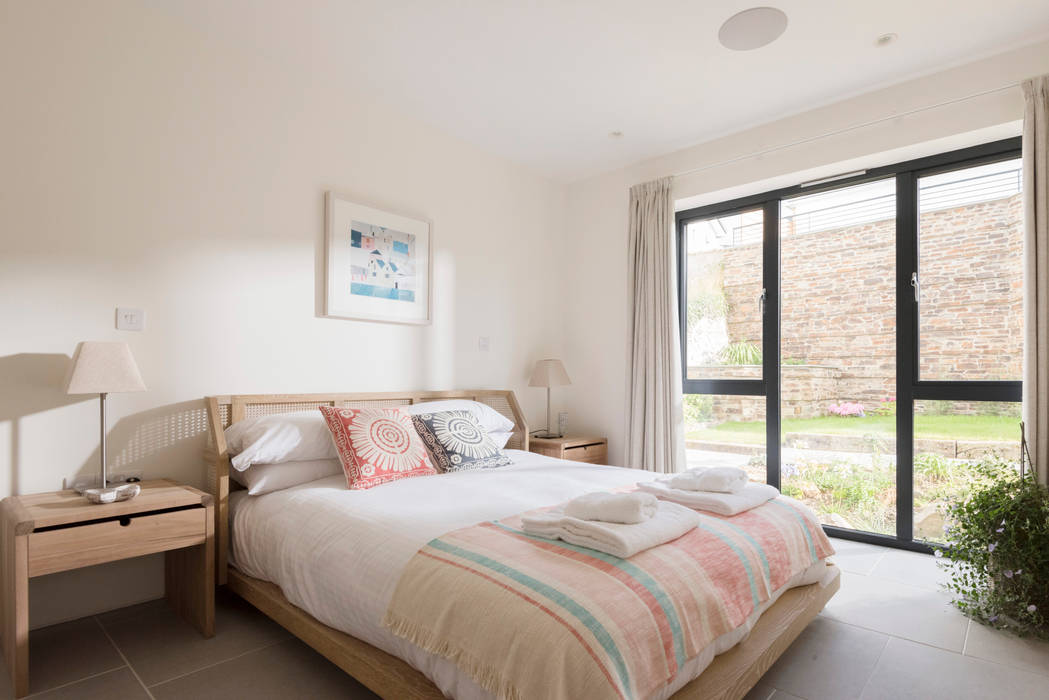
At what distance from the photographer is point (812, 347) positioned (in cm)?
373

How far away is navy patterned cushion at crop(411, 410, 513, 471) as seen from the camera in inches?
110

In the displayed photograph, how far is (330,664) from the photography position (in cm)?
203

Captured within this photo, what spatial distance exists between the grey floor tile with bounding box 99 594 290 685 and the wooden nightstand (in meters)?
0.07

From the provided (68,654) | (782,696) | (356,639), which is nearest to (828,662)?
(782,696)

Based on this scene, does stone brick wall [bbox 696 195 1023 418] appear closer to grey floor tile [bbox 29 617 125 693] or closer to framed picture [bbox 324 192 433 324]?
framed picture [bbox 324 192 433 324]

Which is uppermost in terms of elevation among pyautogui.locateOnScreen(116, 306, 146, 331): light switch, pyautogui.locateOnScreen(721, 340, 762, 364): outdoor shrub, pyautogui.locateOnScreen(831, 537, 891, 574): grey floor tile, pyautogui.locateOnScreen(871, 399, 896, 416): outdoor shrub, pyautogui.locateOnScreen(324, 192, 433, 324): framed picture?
pyautogui.locateOnScreen(324, 192, 433, 324): framed picture

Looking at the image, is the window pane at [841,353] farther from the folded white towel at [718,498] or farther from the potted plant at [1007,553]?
the folded white towel at [718,498]

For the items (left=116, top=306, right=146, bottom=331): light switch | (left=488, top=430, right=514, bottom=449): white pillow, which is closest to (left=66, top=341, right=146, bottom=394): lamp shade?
(left=116, top=306, right=146, bottom=331): light switch

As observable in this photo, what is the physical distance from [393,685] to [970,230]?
365cm

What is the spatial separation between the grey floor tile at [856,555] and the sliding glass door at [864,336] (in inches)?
3.7

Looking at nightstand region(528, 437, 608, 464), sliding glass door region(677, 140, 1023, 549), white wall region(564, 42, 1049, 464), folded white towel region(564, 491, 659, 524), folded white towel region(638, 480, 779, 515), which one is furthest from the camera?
nightstand region(528, 437, 608, 464)

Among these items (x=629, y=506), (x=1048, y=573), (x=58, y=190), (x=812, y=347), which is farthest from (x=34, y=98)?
(x=1048, y=573)

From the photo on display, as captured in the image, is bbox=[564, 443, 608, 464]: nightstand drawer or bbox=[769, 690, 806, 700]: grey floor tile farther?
bbox=[564, 443, 608, 464]: nightstand drawer

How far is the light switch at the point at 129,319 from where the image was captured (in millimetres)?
2457
